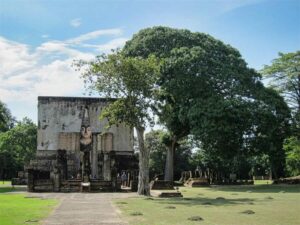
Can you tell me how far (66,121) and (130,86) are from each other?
24376 millimetres

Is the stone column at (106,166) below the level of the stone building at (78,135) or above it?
below

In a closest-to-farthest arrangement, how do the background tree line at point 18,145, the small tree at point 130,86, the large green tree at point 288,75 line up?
the small tree at point 130,86 → the large green tree at point 288,75 → the background tree line at point 18,145

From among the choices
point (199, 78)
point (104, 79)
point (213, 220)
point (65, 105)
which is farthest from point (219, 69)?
point (213, 220)

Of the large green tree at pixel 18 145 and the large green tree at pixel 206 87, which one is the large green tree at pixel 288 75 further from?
the large green tree at pixel 18 145

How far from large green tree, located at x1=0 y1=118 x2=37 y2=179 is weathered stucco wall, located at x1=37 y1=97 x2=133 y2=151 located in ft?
54.8

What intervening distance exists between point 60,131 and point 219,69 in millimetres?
20420

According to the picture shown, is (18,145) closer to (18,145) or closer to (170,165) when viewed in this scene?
(18,145)

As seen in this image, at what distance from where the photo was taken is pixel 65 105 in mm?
54062


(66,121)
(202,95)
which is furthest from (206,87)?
(66,121)

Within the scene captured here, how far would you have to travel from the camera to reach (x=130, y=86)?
30.6 metres

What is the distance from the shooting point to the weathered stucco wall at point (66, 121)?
5331 centimetres

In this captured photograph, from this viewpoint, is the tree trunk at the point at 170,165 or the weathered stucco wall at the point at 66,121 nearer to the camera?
the tree trunk at the point at 170,165

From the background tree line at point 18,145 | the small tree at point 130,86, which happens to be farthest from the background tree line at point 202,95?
the background tree line at point 18,145

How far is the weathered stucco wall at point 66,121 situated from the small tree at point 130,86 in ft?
72.6
